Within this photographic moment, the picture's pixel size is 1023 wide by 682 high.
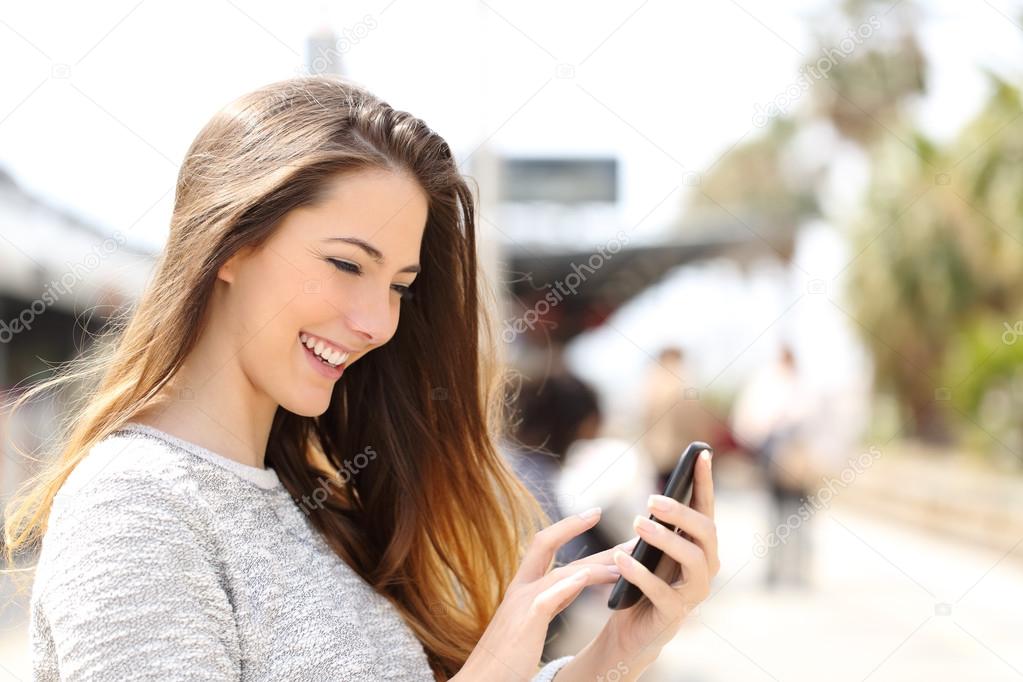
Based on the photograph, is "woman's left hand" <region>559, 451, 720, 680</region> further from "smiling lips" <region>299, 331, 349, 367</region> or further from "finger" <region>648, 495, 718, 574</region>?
"smiling lips" <region>299, 331, 349, 367</region>

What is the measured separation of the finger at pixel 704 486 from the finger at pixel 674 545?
0.22 feet

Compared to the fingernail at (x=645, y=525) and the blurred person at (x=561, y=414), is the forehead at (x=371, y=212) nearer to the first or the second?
the fingernail at (x=645, y=525)

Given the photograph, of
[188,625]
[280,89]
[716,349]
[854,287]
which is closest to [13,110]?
[280,89]

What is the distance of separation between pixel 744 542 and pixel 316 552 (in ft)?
35.4

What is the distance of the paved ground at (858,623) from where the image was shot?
662 cm

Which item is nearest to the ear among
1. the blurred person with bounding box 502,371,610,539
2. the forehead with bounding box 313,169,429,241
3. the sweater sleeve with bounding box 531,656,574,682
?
the forehead with bounding box 313,169,429,241

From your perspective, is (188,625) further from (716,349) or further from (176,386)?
(716,349)

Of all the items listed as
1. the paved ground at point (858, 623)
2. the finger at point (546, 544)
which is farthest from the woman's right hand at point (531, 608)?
the paved ground at point (858, 623)

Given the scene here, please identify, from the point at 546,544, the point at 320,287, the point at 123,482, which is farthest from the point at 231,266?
the point at 546,544

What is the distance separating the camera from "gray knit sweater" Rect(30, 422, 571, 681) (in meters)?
1.39

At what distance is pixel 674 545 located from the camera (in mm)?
1560

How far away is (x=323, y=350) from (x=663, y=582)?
2.12 feet

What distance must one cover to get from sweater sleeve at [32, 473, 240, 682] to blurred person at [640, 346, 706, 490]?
16.9 feet

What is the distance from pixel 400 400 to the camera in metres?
2.13
